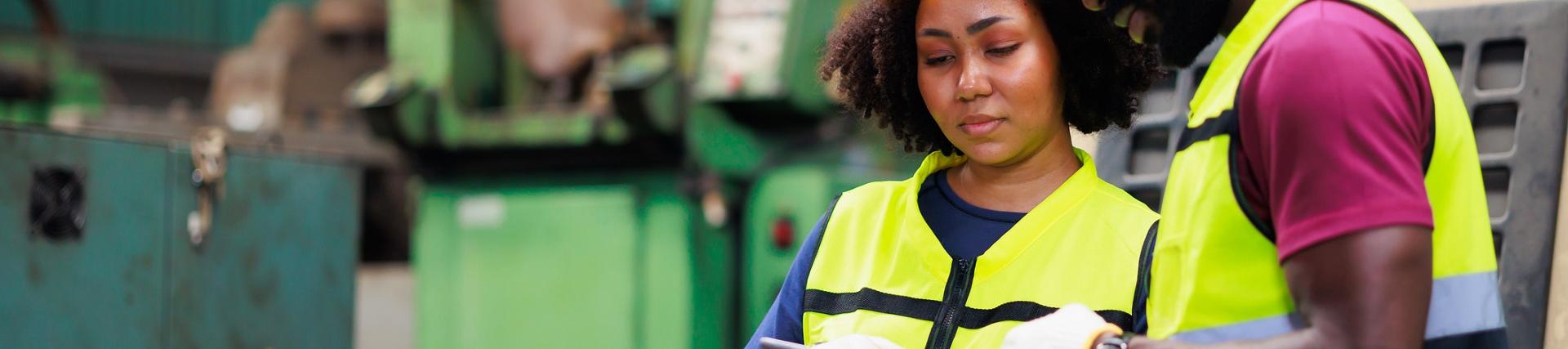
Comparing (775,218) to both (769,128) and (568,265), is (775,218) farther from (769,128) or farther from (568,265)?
(568,265)

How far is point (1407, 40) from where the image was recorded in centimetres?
105

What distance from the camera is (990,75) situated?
1.49m

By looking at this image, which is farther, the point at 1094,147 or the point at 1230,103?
the point at 1094,147

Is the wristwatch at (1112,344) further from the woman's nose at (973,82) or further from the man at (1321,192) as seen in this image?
the woman's nose at (973,82)

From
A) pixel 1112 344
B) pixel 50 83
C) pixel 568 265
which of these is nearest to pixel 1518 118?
pixel 1112 344

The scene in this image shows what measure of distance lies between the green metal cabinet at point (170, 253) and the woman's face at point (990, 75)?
1.68 meters

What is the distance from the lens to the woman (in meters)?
1.47

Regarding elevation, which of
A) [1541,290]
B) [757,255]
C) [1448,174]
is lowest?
[757,255]

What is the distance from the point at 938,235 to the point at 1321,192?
23.9 inches

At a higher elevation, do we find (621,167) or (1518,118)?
(1518,118)

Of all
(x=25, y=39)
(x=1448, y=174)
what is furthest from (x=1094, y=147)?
(x=25, y=39)

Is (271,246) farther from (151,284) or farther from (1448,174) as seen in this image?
(1448,174)

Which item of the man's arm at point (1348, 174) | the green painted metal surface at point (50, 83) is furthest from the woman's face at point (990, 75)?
the green painted metal surface at point (50, 83)

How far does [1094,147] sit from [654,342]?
1993 millimetres
